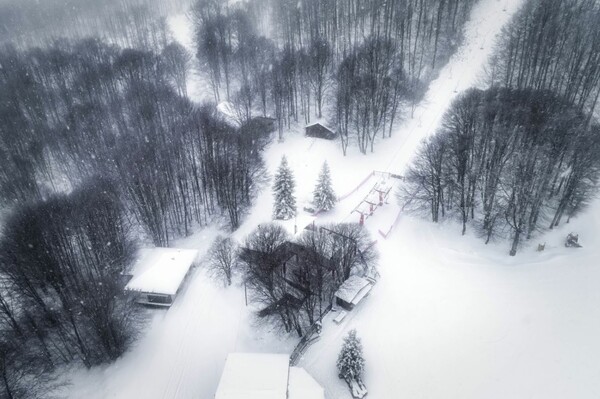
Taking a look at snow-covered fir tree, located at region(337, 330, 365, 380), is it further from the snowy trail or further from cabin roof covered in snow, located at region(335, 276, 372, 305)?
the snowy trail

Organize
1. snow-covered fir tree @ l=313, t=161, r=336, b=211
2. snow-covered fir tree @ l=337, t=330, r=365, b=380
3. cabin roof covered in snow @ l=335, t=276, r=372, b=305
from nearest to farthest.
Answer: snow-covered fir tree @ l=337, t=330, r=365, b=380 → cabin roof covered in snow @ l=335, t=276, r=372, b=305 → snow-covered fir tree @ l=313, t=161, r=336, b=211

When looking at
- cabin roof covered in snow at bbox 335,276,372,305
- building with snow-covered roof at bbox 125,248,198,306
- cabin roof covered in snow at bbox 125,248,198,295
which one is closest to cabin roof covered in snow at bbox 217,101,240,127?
cabin roof covered in snow at bbox 125,248,198,295

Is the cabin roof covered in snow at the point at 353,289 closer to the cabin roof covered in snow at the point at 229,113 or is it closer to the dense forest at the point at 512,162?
the dense forest at the point at 512,162

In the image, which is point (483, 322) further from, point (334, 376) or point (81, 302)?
point (81, 302)

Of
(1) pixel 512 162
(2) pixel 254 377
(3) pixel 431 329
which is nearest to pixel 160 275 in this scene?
(2) pixel 254 377

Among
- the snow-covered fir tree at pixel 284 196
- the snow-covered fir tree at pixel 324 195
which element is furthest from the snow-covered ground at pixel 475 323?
the snow-covered fir tree at pixel 284 196

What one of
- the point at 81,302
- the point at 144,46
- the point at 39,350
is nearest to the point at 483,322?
the point at 81,302

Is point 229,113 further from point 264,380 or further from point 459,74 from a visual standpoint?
point 264,380
